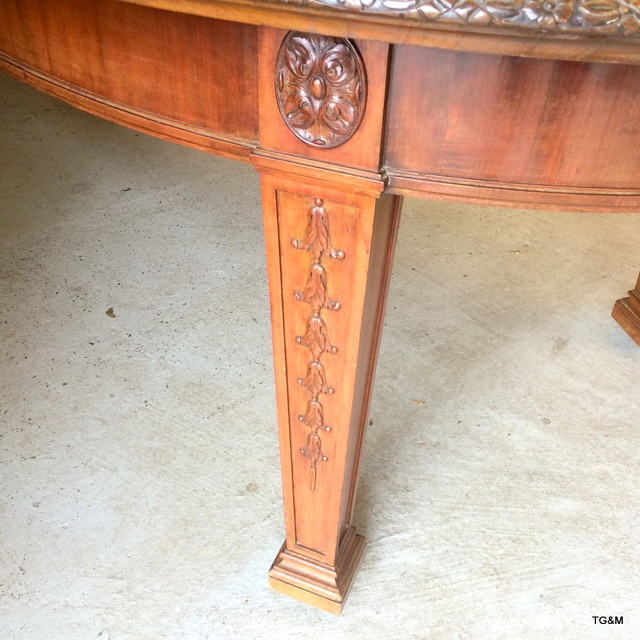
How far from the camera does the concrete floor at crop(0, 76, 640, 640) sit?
2.99 ft

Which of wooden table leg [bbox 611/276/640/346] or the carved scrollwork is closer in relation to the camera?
the carved scrollwork

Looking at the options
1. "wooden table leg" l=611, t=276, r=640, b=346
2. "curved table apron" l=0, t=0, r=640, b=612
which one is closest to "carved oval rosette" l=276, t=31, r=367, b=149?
"curved table apron" l=0, t=0, r=640, b=612

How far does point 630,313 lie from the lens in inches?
53.1

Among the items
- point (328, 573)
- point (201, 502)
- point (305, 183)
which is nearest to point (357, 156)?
point (305, 183)

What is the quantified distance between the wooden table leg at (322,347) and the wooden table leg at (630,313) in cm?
74

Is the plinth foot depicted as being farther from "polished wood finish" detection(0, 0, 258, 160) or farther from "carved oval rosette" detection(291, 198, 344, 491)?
"polished wood finish" detection(0, 0, 258, 160)

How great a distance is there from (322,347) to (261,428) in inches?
20.5

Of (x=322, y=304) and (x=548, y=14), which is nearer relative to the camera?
(x=548, y=14)

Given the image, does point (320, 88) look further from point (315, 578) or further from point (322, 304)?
point (315, 578)

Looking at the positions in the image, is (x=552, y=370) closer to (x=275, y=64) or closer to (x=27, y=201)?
(x=275, y=64)

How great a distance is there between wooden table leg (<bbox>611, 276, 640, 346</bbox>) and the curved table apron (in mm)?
865

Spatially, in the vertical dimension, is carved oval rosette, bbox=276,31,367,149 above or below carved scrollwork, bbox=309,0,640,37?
below

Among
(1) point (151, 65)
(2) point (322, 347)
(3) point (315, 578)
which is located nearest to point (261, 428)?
(3) point (315, 578)

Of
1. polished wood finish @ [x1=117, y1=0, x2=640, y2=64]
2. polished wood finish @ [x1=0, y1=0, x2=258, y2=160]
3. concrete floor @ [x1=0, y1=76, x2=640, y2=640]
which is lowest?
concrete floor @ [x1=0, y1=76, x2=640, y2=640]
